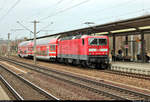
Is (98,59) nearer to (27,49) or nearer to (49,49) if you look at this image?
(49,49)

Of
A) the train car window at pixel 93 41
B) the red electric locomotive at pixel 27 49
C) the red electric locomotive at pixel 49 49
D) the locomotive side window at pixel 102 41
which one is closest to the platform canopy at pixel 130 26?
the train car window at pixel 93 41

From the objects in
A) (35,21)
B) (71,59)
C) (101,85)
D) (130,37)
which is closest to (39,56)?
(35,21)

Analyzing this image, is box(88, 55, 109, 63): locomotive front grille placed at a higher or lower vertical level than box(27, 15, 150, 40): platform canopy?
lower

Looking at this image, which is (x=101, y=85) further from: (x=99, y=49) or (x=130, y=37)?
(x=130, y=37)

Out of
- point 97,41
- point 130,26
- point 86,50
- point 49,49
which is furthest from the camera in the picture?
point 49,49

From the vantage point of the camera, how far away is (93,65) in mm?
19062

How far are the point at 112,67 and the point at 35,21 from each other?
565 inches

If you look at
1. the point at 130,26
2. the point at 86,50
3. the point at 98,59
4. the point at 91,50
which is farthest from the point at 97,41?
the point at 130,26

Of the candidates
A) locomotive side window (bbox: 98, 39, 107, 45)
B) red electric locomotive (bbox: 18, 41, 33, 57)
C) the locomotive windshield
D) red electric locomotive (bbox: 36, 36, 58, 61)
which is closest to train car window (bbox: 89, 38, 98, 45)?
the locomotive windshield

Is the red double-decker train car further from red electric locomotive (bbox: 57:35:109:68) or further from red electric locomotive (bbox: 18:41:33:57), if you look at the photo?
red electric locomotive (bbox: 18:41:33:57)

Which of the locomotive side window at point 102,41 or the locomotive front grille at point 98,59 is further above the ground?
the locomotive side window at point 102,41

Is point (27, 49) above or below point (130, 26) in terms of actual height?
below

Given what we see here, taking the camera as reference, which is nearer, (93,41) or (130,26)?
(93,41)

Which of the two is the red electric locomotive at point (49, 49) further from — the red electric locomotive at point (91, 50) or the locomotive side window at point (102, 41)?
the locomotive side window at point (102, 41)
